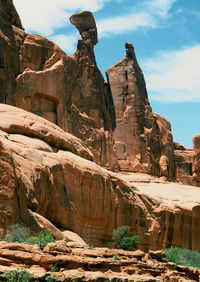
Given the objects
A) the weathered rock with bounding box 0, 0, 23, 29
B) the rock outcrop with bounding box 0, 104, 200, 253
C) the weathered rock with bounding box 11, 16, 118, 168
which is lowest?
the rock outcrop with bounding box 0, 104, 200, 253

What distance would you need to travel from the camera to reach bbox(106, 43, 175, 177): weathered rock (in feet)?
178

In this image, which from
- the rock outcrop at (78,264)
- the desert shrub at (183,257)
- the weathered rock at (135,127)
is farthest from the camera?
the weathered rock at (135,127)

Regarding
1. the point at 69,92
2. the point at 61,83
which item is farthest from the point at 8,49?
the point at 69,92

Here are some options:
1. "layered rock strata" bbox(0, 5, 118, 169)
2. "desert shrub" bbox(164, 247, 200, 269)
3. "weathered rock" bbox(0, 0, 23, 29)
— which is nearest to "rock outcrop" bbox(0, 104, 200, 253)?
"desert shrub" bbox(164, 247, 200, 269)

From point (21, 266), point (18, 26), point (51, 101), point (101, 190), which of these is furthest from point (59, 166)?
point (18, 26)

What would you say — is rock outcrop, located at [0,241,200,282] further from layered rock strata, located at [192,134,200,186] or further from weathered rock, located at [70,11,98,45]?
layered rock strata, located at [192,134,200,186]

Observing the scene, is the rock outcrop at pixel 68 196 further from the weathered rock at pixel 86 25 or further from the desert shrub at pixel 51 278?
the weathered rock at pixel 86 25

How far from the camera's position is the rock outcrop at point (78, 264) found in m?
13.5

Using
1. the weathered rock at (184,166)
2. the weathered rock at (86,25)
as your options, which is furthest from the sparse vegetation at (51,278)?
the weathered rock at (184,166)

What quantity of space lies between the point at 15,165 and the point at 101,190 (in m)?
7.67

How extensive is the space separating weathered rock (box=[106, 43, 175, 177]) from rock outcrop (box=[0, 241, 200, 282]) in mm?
36362

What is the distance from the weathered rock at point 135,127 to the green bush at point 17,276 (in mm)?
40056

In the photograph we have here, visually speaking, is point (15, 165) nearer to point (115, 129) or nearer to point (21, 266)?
point (21, 266)

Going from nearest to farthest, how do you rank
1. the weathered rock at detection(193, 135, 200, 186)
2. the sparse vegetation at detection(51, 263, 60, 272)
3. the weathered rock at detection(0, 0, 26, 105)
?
the sparse vegetation at detection(51, 263, 60, 272) < the weathered rock at detection(0, 0, 26, 105) < the weathered rock at detection(193, 135, 200, 186)
